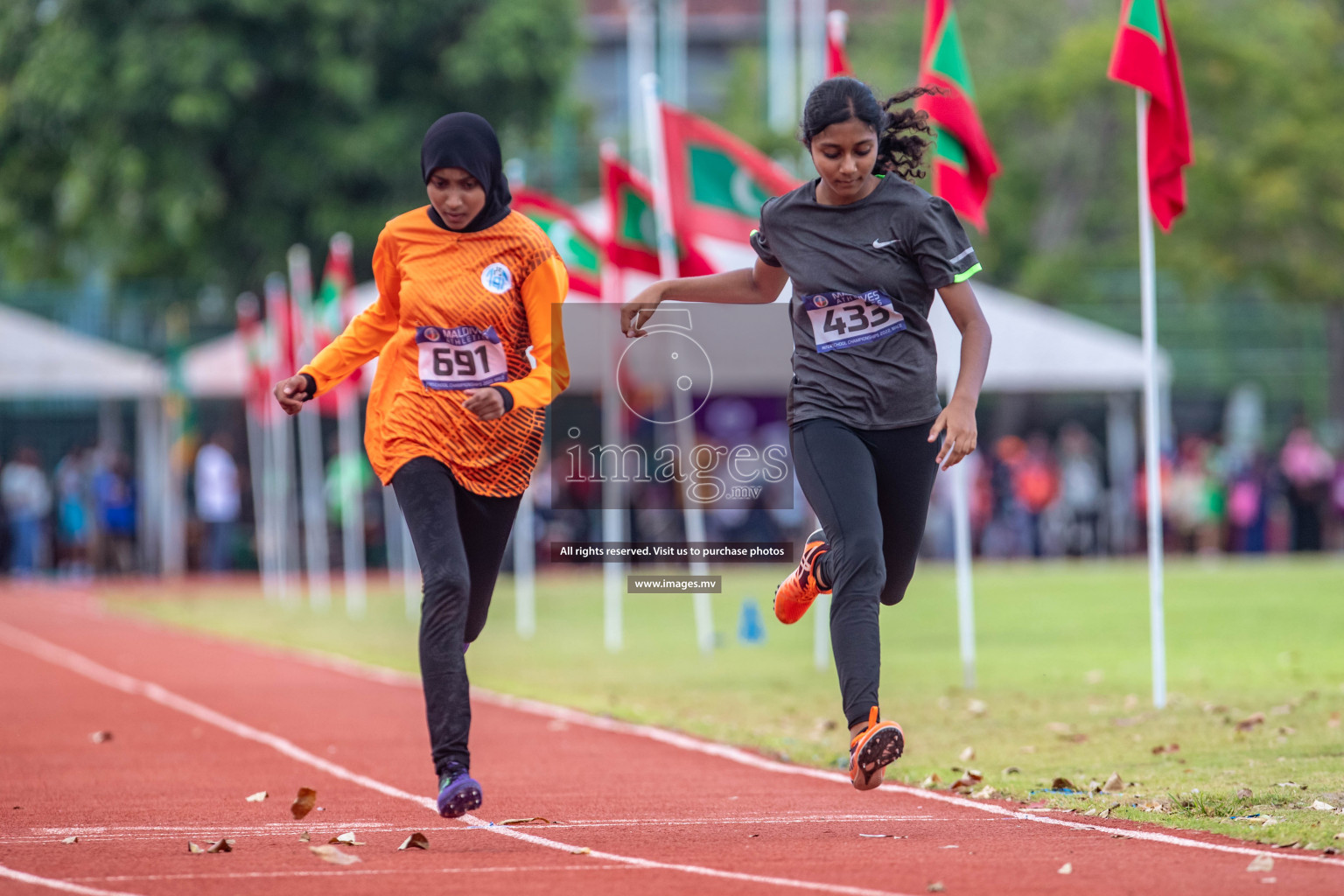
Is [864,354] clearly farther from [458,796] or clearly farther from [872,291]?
[458,796]

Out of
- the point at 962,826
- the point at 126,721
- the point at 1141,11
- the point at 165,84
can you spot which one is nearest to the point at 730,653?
the point at 126,721

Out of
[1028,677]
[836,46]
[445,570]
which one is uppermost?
[836,46]

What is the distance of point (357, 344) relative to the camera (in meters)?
6.86

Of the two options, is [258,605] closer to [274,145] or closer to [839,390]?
[274,145]

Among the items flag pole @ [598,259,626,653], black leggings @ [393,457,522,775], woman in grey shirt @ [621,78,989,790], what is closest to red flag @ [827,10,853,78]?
flag pole @ [598,259,626,653]

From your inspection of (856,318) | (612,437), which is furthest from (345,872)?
(612,437)

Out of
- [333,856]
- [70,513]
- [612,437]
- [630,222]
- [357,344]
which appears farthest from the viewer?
[70,513]

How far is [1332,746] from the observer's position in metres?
8.44

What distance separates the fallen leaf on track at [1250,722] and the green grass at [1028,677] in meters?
0.05

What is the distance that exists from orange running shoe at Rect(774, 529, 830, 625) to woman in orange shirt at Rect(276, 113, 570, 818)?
1.02 metres

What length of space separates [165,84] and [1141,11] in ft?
77.0

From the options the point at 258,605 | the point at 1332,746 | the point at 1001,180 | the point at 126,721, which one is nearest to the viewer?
the point at 1332,746

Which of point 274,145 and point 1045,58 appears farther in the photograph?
point 1045,58

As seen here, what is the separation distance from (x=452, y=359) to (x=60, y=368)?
24024mm
